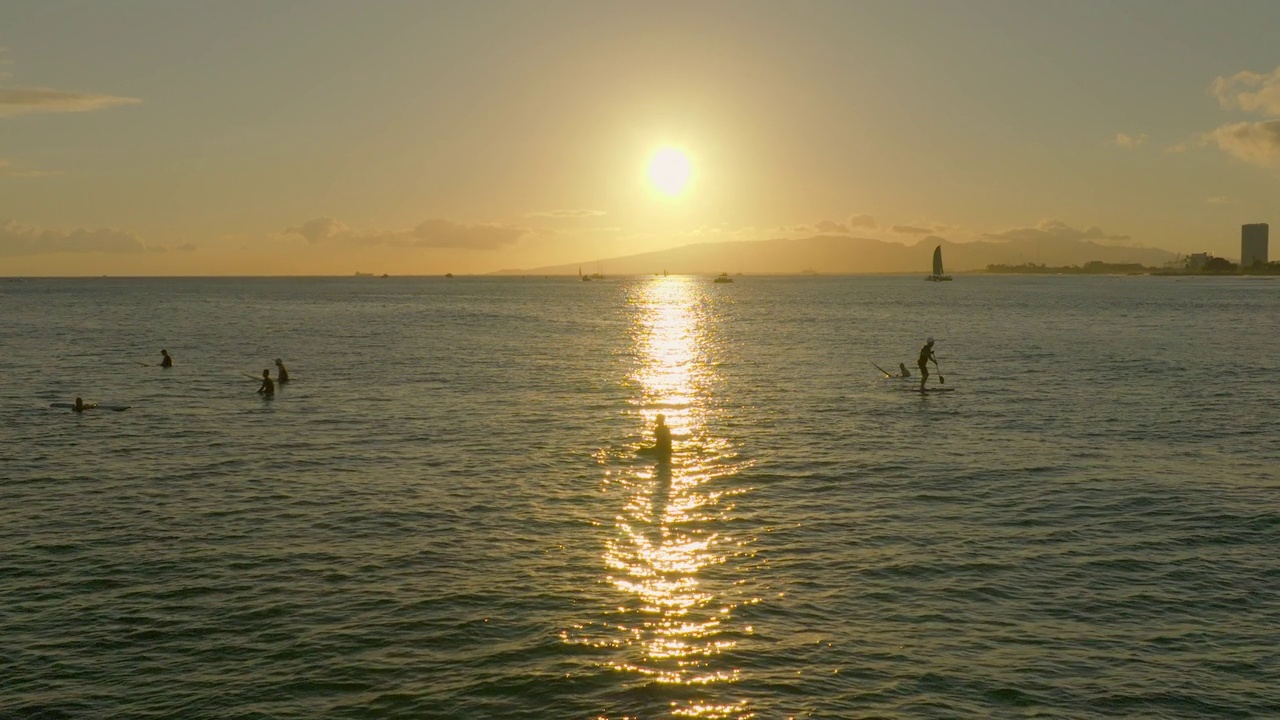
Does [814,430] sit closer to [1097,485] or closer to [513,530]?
[1097,485]

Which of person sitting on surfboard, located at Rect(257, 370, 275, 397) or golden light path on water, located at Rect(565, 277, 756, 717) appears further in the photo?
person sitting on surfboard, located at Rect(257, 370, 275, 397)

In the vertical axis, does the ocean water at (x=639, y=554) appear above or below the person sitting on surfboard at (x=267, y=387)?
below

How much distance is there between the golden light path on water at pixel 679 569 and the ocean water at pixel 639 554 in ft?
0.31

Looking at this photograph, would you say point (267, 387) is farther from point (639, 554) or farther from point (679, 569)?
point (679, 569)

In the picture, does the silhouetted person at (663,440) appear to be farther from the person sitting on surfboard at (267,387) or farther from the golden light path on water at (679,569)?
the person sitting on surfboard at (267,387)

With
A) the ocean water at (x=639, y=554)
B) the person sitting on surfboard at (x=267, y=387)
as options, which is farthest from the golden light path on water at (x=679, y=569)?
the person sitting on surfboard at (x=267, y=387)

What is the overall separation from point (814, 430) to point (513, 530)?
2096cm

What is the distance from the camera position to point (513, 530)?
2684 cm

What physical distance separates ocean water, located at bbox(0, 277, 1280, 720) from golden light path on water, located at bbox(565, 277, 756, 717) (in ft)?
0.31

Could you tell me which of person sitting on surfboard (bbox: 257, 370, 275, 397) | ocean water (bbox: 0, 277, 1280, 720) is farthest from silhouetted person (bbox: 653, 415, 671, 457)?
person sitting on surfboard (bbox: 257, 370, 275, 397)

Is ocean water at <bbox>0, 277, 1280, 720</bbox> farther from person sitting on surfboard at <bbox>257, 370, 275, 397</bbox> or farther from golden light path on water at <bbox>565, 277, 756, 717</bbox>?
person sitting on surfboard at <bbox>257, 370, 275, 397</bbox>

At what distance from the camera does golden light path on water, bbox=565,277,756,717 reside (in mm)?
17656

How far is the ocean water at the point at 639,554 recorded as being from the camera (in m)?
17.1

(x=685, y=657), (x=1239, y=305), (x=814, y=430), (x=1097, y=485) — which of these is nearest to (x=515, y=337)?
(x=814, y=430)
